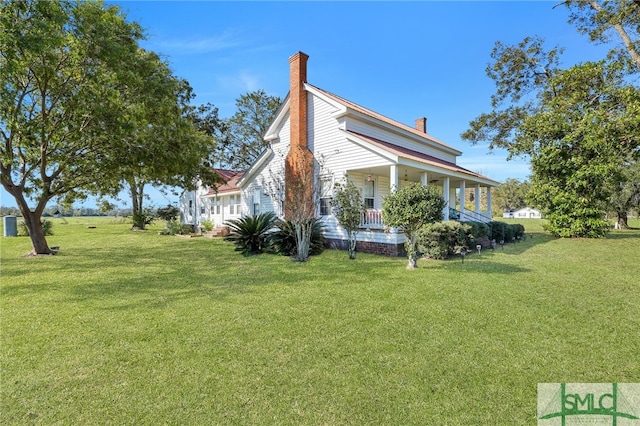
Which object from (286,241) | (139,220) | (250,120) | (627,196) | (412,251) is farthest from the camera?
(250,120)

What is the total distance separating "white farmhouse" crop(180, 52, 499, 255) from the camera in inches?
474

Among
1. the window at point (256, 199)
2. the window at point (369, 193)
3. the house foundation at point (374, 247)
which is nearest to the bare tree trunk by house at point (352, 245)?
the house foundation at point (374, 247)

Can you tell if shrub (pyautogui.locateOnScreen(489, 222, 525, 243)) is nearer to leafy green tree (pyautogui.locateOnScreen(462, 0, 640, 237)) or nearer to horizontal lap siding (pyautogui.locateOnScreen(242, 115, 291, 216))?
leafy green tree (pyautogui.locateOnScreen(462, 0, 640, 237))

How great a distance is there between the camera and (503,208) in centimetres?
7338

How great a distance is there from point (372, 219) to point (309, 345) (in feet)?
30.2

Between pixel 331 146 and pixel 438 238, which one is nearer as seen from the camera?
pixel 438 238

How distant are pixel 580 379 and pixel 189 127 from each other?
50.5 feet

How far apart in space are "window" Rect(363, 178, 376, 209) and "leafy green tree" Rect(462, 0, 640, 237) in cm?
875

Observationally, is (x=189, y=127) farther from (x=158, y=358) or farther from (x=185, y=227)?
(x=158, y=358)

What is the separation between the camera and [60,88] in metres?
10.5

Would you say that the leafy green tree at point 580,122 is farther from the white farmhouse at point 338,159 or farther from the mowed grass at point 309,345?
the mowed grass at point 309,345

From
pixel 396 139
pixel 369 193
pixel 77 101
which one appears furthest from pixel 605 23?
pixel 77 101

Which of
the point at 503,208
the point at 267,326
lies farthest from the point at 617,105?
the point at 503,208

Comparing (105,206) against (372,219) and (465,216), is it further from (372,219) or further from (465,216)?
(465,216)
